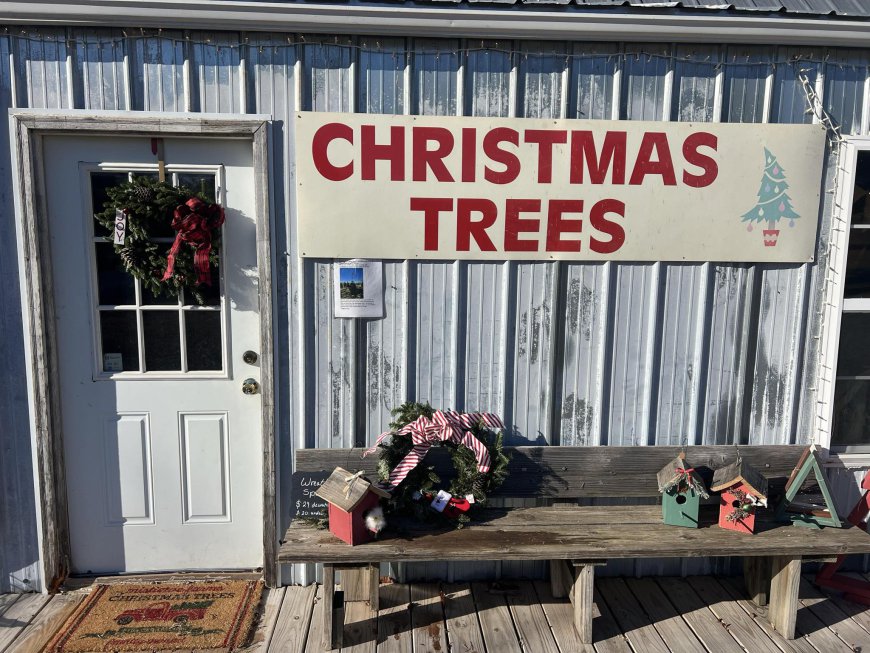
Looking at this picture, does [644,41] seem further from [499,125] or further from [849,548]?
[849,548]

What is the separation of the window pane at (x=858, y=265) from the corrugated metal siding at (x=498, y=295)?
0.23 meters

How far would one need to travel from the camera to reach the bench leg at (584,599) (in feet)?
9.35

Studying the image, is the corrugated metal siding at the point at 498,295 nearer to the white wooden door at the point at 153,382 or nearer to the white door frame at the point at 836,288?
the white door frame at the point at 836,288

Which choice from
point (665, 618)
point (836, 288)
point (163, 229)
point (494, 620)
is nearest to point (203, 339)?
point (163, 229)

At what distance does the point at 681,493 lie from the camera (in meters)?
3.00

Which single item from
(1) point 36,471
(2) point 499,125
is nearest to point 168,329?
(1) point 36,471

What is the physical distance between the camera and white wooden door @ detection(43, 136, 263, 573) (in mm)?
3104

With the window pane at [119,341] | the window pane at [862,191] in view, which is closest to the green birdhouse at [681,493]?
the window pane at [862,191]

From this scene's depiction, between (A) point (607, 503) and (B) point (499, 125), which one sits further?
(A) point (607, 503)

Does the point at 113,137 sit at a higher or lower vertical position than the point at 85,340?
higher

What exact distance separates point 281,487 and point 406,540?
0.84 metres

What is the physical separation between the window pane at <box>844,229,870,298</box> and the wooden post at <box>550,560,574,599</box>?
2.24 meters

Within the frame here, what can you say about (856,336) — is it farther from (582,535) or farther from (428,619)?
(428,619)

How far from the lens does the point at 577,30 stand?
295cm
